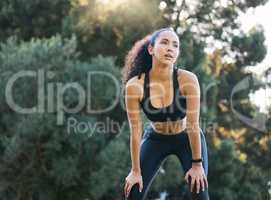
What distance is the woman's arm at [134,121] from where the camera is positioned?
4.35 m

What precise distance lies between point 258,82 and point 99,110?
850 centimetres

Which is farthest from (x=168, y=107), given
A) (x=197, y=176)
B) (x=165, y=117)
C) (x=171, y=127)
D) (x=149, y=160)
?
(x=197, y=176)

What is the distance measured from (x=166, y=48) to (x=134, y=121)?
574 millimetres

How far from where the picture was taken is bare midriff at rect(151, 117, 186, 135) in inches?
177

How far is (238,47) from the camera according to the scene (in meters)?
21.9

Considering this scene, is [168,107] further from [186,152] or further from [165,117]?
[186,152]

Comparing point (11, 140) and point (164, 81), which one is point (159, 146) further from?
point (11, 140)

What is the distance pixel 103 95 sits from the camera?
15.5 meters

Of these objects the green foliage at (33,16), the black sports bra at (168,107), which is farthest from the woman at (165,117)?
the green foliage at (33,16)

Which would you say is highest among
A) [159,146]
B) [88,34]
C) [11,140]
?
[88,34]

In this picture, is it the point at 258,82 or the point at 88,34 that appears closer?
the point at 88,34

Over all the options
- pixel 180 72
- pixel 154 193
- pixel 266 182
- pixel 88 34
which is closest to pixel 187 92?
pixel 180 72

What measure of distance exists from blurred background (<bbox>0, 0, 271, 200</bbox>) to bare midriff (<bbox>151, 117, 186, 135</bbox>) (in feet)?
33.8

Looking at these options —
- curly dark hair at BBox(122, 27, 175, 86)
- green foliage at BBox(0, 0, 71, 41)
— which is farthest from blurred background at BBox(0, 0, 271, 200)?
curly dark hair at BBox(122, 27, 175, 86)
